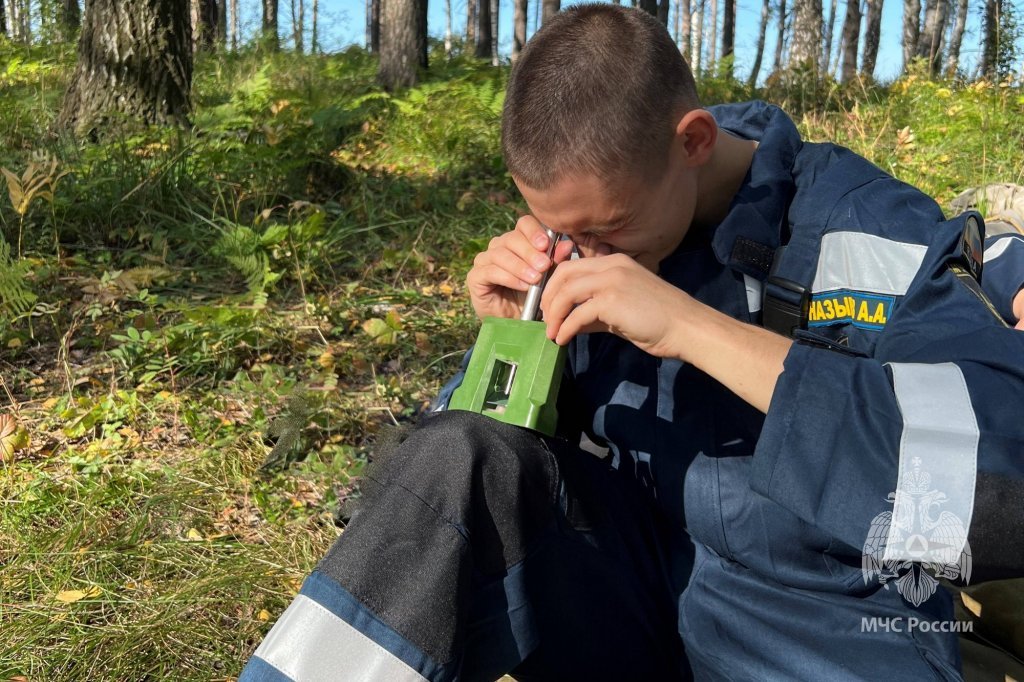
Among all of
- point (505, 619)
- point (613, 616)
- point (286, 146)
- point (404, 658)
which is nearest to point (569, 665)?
point (613, 616)

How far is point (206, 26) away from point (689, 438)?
9.87 meters

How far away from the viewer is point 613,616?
162cm

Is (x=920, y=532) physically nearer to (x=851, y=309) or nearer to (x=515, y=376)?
(x=851, y=309)

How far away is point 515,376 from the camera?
1.59 metres

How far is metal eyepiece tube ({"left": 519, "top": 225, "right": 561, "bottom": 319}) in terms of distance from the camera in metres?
1.73

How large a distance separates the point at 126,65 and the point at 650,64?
4596mm

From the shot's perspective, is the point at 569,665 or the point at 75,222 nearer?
the point at 569,665

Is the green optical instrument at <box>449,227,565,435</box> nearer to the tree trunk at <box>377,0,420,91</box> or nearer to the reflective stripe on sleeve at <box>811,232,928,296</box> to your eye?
the reflective stripe on sleeve at <box>811,232,928,296</box>

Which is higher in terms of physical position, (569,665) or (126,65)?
(126,65)

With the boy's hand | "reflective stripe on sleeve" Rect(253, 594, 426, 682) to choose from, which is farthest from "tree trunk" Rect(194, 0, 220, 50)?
"reflective stripe on sleeve" Rect(253, 594, 426, 682)

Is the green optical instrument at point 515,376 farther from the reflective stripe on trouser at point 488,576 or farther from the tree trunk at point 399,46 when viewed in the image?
the tree trunk at point 399,46

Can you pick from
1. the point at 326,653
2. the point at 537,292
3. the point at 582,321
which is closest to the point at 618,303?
the point at 582,321

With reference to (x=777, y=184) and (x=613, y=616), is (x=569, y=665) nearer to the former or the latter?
(x=613, y=616)

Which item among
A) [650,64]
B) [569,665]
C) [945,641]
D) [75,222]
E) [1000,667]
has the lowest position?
[1000,667]
